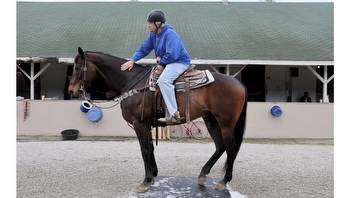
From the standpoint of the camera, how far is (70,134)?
11.6 metres

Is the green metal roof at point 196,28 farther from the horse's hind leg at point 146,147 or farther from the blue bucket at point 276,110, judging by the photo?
the horse's hind leg at point 146,147

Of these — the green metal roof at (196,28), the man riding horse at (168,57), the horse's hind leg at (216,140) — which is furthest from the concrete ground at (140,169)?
the green metal roof at (196,28)

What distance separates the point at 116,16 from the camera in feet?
58.5

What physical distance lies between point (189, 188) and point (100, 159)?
129 inches

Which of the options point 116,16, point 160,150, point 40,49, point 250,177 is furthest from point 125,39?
point 250,177

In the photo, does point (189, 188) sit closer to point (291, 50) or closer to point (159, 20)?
point (159, 20)

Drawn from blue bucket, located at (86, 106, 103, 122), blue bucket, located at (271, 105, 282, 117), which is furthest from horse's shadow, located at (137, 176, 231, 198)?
blue bucket, located at (271, 105, 282, 117)

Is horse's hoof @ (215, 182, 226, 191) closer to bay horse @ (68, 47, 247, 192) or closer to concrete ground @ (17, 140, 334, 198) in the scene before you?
bay horse @ (68, 47, 247, 192)

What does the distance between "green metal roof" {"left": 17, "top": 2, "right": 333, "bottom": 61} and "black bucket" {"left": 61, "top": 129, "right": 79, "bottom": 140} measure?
2.63 m

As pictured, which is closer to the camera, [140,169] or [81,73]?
[81,73]

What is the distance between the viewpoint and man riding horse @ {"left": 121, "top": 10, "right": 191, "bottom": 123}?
470cm

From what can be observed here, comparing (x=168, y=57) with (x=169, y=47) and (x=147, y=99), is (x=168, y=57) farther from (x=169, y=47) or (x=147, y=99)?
(x=147, y=99)

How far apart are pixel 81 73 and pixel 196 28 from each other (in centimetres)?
1142

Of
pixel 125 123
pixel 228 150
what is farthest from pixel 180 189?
pixel 125 123
